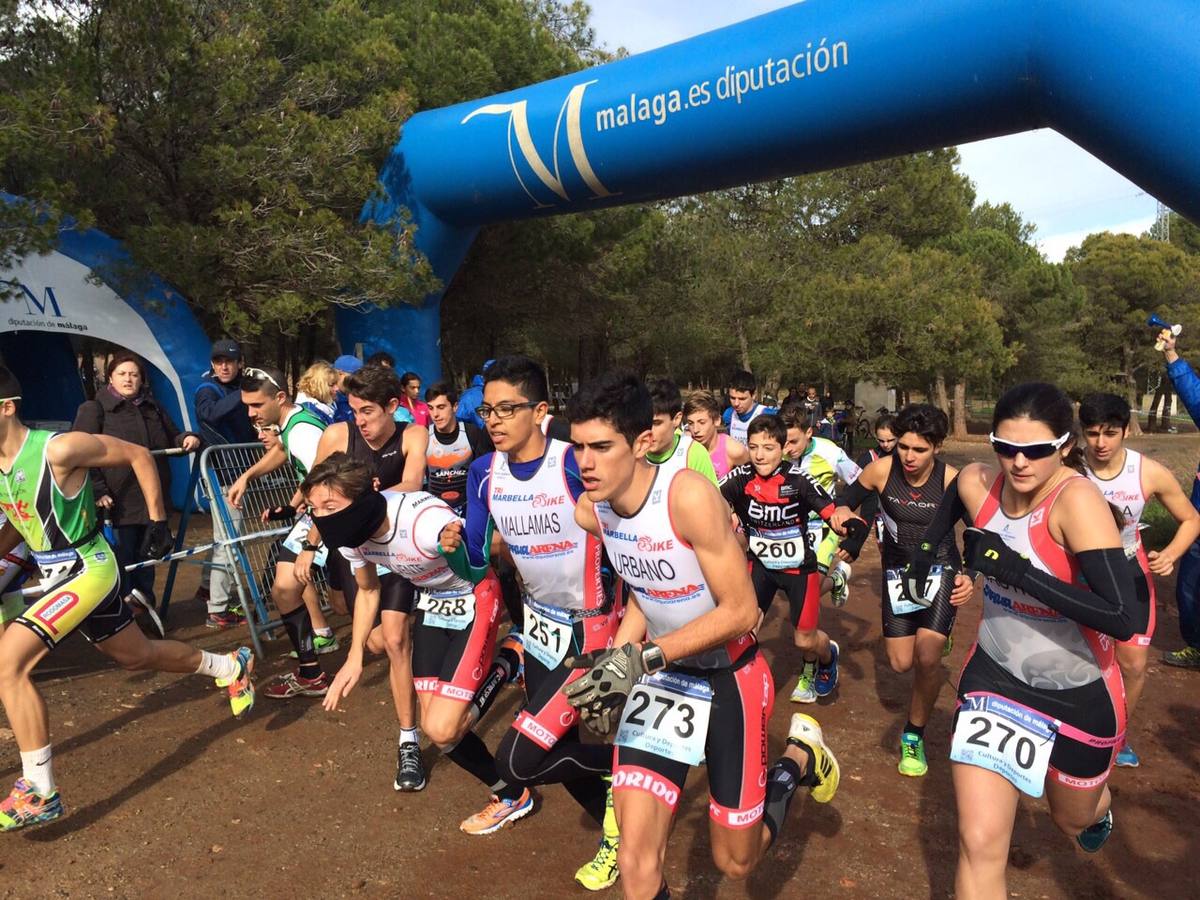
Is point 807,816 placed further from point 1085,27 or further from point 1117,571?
point 1085,27

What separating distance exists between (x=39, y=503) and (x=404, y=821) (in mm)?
2447

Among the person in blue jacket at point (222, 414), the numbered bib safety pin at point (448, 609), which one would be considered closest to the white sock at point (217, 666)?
the numbered bib safety pin at point (448, 609)

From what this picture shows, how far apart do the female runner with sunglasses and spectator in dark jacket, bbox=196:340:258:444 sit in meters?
6.48

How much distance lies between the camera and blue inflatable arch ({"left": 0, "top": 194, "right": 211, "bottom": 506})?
35.6 ft

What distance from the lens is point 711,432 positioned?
6000 mm

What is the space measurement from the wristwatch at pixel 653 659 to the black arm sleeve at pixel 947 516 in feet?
4.38

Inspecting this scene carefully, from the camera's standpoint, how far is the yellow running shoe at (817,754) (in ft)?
11.5

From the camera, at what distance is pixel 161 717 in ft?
18.0

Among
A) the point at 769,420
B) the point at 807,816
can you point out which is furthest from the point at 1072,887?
the point at 769,420

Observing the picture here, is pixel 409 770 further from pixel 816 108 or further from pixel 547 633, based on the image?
pixel 816 108

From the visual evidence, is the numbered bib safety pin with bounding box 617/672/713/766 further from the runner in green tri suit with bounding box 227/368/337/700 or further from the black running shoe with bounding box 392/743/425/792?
the runner in green tri suit with bounding box 227/368/337/700

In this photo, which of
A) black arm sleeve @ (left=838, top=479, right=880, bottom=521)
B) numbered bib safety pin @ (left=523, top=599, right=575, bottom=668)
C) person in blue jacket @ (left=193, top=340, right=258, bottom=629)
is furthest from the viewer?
person in blue jacket @ (left=193, top=340, right=258, bottom=629)

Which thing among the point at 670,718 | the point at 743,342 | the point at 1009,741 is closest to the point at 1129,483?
the point at 1009,741

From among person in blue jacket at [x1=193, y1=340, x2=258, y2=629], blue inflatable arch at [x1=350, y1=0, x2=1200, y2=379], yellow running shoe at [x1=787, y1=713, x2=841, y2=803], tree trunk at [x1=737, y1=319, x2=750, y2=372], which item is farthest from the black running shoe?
tree trunk at [x1=737, y1=319, x2=750, y2=372]
